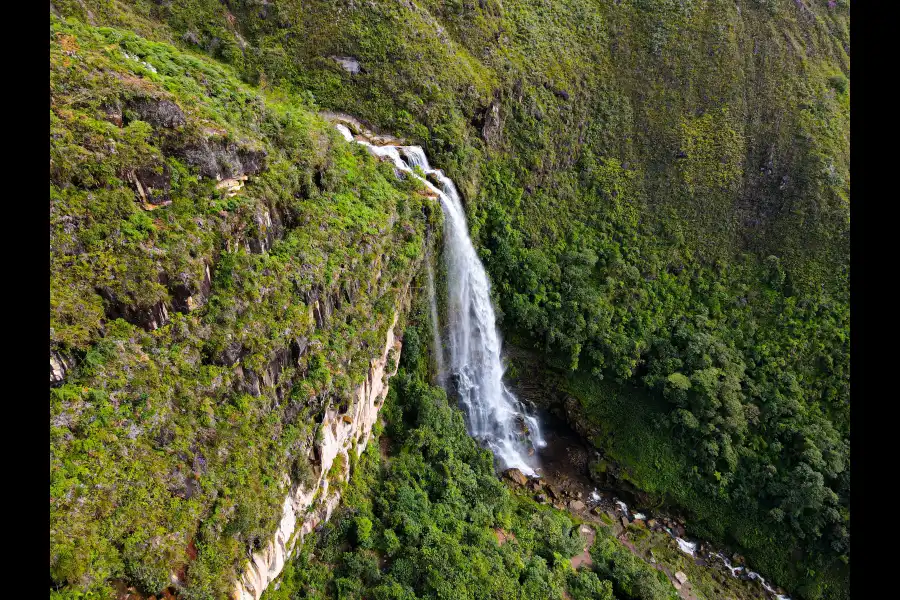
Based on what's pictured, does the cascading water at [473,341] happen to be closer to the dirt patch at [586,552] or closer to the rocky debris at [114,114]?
the dirt patch at [586,552]

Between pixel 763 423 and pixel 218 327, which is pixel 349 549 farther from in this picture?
pixel 763 423

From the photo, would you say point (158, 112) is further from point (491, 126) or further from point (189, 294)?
point (491, 126)

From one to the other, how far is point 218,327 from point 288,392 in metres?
2.67

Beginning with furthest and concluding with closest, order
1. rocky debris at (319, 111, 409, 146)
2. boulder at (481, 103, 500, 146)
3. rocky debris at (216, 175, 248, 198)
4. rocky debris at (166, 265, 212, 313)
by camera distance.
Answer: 1. boulder at (481, 103, 500, 146)
2. rocky debris at (319, 111, 409, 146)
3. rocky debris at (216, 175, 248, 198)
4. rocky debris at (166, 265, 212, 313)

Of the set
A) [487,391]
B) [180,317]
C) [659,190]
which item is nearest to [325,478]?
[180,317]

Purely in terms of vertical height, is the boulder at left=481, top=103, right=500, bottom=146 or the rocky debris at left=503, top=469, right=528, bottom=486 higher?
the boulder at left=481, top=103, right=500, bottom=146

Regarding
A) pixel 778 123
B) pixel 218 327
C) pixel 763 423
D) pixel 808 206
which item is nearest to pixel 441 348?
pixel 218 327

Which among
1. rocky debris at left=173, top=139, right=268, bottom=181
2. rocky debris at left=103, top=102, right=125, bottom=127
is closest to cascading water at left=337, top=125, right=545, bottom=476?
rocky debris at left=173, top=139, right=268, bottom=181

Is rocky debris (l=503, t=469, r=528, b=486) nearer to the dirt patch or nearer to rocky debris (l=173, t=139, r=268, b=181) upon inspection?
the dirt patch

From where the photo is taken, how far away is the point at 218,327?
34.5ft

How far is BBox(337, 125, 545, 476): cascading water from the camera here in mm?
20547

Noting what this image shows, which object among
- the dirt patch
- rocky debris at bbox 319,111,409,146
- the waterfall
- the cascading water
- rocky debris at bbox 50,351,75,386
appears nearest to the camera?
rocky debris at bbox 50,351,75,386

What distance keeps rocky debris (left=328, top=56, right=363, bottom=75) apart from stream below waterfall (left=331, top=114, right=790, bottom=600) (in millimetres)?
2578

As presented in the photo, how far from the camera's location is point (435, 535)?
15180 millimetres
